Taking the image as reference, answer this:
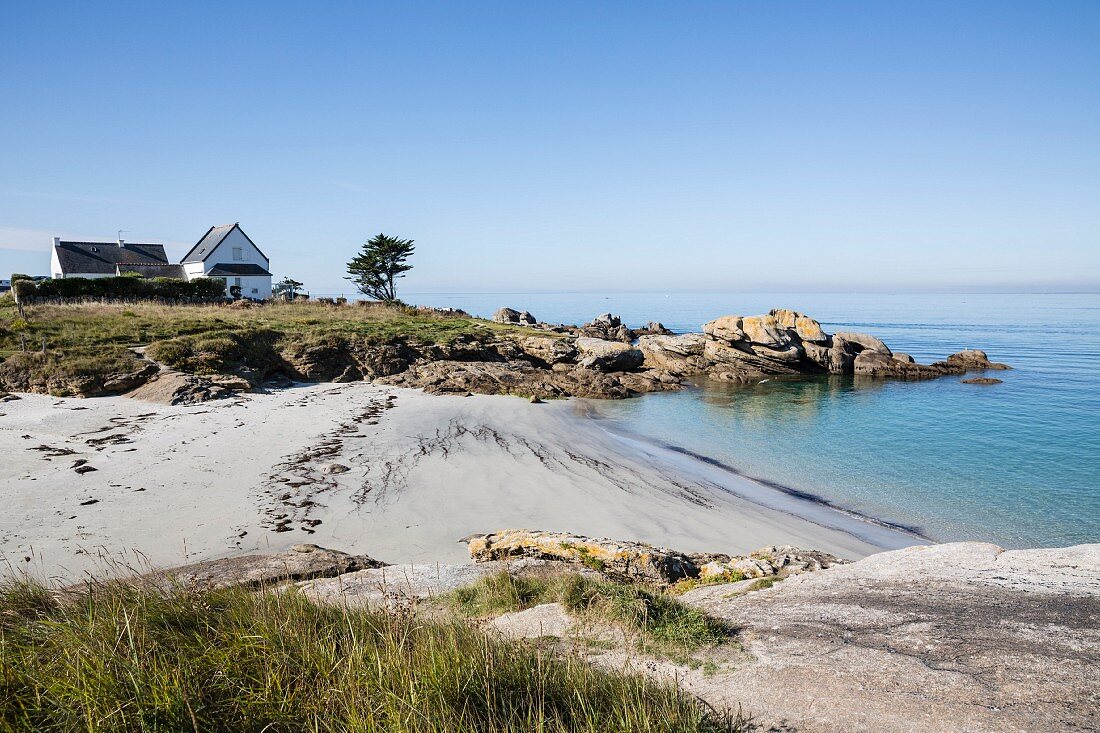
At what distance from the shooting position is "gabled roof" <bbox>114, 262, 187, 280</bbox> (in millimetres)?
50219

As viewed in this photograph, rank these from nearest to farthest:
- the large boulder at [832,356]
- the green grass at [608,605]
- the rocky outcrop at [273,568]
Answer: the green grass at [608,605], the rocky outcrop at [273,568], the large boulder at [832,356]

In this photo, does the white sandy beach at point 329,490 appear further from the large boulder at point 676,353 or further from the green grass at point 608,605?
the large boulder at point 676,353

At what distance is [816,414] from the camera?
26781mm

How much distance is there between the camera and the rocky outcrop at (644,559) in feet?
23.3

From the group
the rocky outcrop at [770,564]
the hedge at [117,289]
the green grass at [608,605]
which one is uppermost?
the hedge at [117,289]

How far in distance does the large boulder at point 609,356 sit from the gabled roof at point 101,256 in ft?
147

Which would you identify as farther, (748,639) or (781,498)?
(781,498)

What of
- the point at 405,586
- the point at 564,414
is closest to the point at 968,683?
the point at 405,586

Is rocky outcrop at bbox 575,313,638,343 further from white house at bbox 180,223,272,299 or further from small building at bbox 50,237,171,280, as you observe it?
small building at bbox 50,237,171,280

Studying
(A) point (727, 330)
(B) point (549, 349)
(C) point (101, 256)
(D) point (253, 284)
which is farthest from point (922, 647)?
(C) point (101, 256)

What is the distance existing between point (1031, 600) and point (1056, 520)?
11.7 m

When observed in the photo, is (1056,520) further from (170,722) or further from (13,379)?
(13,379)

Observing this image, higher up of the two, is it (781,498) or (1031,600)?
(1031,600)

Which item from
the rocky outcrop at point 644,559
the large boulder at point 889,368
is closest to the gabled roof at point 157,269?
the rocky outcrop at point 644,559
